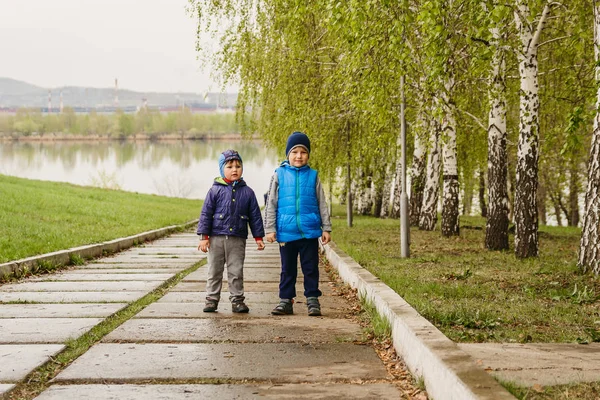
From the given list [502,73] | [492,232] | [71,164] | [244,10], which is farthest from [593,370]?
A: [71,164]

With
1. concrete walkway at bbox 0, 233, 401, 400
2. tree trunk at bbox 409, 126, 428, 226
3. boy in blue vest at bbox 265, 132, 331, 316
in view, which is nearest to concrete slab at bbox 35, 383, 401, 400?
concrete walkway at bbox 0, 233, 401, 400

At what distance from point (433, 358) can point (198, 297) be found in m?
4.82

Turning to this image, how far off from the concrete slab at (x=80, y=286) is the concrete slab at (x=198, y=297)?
546 mm

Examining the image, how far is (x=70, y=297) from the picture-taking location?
29.0 feet

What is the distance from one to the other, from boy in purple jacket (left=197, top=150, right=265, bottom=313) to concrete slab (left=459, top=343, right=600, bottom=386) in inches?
114

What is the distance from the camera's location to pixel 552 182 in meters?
39.0

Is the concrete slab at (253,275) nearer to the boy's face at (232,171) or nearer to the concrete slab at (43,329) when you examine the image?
the boy's face at (232,171)

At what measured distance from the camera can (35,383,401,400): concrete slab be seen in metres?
4.68

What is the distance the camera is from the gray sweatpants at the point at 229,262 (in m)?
8.05

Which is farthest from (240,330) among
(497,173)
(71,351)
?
(497,173)

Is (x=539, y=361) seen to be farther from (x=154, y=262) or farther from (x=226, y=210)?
(x=154, y=262)

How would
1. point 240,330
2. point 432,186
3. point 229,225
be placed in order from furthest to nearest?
1. point 432,186
2. point 229,225
3. point 240,330

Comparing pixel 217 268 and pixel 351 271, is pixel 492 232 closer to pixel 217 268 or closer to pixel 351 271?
pixel 351 271

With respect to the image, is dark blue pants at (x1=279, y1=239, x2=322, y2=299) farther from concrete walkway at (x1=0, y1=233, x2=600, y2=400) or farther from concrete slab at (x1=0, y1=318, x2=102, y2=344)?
concrete slab at (x1=0, y1=318, x2=102, y2=344)
